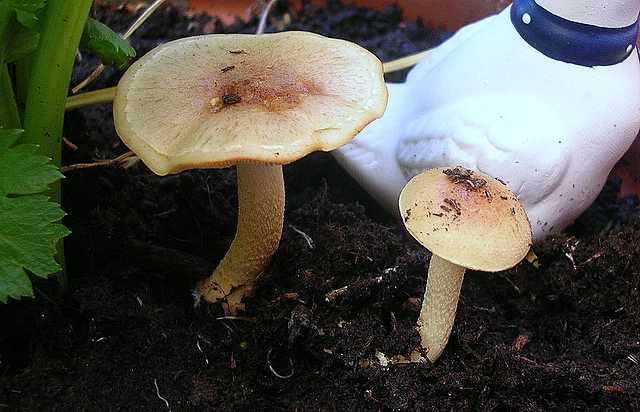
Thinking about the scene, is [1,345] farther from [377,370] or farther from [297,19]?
[297,19]

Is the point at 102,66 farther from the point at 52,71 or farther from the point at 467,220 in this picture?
the point at 467,220

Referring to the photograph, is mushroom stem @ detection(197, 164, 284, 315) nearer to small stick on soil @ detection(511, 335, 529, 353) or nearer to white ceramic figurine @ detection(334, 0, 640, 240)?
white ceramic figurine @ detection(334, 0, 640, 240)

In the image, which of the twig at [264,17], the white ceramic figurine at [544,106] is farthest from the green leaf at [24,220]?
the twig at [264,17]

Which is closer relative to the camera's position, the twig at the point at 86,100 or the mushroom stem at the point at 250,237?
the mushroom stem at the point at 250,237

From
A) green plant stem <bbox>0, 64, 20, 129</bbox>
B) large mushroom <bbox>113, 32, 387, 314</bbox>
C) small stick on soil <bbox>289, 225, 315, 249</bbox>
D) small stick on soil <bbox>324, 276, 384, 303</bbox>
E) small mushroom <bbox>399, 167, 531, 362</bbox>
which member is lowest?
small stick on soil <bbox>289, 225, 315, 249</bbox>

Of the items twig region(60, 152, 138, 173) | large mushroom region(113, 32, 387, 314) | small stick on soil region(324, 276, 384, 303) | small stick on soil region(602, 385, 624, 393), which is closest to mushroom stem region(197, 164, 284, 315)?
large mushroom region(113, 32, 387, 314)

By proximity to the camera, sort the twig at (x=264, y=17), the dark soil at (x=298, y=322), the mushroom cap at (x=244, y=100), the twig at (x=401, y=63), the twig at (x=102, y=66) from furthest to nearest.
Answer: the twig at (x=264, y=17) → the twig at (x=401, y=63) → the twig at (x=102, y=66) → the dark soil at (x=298, y=322) → the mushroom cap at (x=244, y=100)

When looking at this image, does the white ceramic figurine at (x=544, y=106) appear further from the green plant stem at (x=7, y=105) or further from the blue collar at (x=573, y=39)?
the green plant stem at (x=7, y=105)

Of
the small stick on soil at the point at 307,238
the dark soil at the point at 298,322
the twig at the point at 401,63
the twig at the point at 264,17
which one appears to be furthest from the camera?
the twig at the point at 264,17
